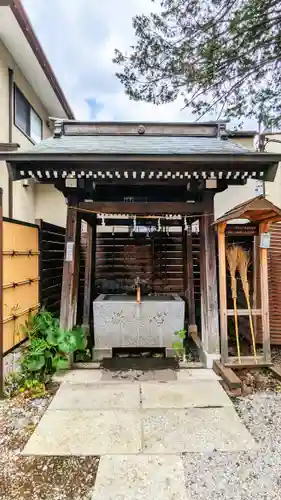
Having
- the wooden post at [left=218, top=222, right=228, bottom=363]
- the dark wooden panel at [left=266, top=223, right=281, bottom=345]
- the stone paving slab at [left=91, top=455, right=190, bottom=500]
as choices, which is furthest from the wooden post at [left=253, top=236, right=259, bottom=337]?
the stone paving slab at [left=91, top=455, right=190, bottom=500]

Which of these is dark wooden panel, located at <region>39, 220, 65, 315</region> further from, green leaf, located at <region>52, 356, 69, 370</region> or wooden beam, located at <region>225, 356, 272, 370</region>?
wooden beam, located at <region>225, 356, 272, 370</region>

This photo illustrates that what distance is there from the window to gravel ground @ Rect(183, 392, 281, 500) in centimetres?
656

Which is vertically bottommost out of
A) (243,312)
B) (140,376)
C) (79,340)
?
(140,376)

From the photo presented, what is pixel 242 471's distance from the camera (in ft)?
7.61

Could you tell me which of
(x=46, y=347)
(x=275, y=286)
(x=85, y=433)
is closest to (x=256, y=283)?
(x=275, y=286)

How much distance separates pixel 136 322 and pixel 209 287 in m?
1.27

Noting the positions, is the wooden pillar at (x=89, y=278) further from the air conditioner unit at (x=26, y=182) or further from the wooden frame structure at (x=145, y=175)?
the air conditioner unit at (x=26, y=182)

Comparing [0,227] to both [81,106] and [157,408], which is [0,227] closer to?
[157,408]

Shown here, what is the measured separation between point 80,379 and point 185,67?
5.60 m

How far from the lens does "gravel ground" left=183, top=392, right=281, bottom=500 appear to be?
2.11 meters

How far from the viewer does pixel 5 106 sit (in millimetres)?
5809

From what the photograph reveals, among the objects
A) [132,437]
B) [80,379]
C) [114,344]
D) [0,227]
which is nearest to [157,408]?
[132,437]

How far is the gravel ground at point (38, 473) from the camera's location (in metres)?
2.13

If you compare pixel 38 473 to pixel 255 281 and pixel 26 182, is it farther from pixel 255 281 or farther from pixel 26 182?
pixel 26 182
